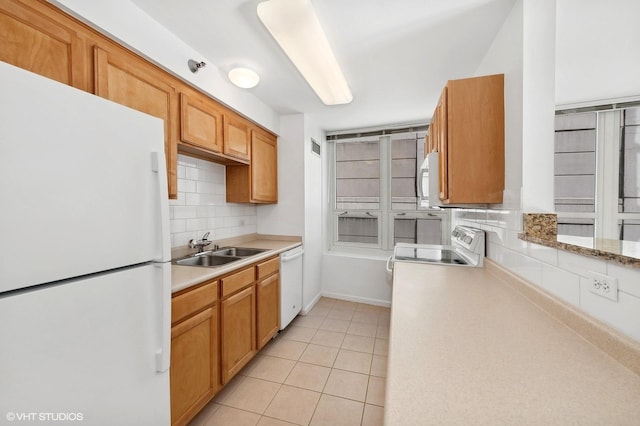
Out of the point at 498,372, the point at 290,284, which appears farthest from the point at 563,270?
the point at 290,284

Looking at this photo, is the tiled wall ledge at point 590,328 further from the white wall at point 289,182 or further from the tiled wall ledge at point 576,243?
the white wall at point 289,182

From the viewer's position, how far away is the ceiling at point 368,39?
138 cm

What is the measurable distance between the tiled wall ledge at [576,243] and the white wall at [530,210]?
3cm

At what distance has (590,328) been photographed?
81cm

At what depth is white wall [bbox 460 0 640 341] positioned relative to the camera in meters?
0.76

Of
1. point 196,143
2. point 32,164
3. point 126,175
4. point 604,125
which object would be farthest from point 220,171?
point 604,125

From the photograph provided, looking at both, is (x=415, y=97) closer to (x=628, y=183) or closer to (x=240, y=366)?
(x=628, y=183)

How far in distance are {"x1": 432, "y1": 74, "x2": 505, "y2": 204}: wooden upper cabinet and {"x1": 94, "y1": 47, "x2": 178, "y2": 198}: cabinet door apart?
179 centimetres

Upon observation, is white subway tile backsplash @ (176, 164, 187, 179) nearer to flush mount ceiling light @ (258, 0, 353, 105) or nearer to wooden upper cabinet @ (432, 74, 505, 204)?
flush mount ceiling light @ (258, 0, 353, 105)

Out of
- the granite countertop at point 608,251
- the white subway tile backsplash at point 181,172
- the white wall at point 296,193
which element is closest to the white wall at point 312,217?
the white wall at point 296,193

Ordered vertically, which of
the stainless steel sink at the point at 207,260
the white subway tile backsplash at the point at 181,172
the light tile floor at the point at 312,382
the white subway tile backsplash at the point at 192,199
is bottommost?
the light tile floor at the point at 312,382

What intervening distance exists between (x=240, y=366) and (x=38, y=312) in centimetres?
147

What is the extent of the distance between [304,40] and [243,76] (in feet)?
2.13

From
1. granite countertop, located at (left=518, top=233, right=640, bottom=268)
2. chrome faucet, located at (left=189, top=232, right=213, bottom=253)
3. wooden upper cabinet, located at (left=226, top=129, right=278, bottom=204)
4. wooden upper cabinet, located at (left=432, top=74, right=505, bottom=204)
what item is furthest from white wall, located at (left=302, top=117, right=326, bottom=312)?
granite countertop, located at (left=518, top=233, right=640, bottom=268)
